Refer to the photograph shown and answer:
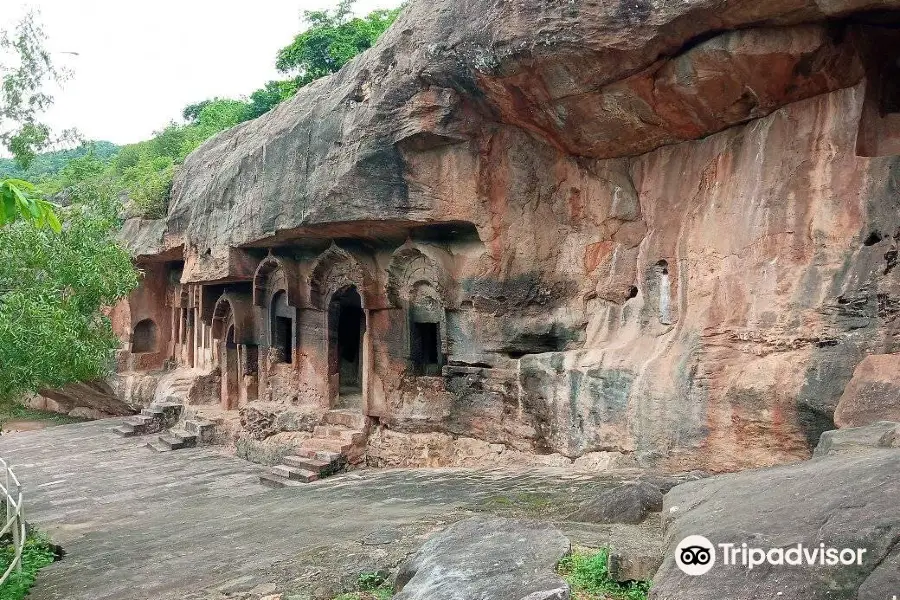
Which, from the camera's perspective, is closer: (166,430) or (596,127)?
(596,127)

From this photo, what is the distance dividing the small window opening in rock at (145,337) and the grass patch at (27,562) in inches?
570

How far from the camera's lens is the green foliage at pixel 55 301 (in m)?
7.70

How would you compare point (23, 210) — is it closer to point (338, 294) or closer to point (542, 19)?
point (542, 19)

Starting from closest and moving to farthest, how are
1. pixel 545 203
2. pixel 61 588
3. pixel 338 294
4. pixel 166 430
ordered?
pixel 61 588 → pixel 545 203 → pixel 338 294 → pixel 166 430

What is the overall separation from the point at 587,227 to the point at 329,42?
1972 cm

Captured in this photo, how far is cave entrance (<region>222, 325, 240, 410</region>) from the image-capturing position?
16781 millimetres

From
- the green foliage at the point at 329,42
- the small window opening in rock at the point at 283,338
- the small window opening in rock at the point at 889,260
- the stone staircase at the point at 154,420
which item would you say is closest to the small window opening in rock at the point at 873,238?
the small window opening in rock at the point at 889,260

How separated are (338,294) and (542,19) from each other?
729cm

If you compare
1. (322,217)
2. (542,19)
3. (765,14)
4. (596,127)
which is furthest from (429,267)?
(765,14)

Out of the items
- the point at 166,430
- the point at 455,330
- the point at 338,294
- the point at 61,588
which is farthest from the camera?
the point at 166,430

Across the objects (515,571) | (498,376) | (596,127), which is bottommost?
(515,571)

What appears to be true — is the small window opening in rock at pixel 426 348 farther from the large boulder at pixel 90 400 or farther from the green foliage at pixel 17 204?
the large boulder at pixel 90 400

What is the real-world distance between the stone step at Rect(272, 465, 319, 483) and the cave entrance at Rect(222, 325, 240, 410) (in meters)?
5.61

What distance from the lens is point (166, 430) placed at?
671 inches
